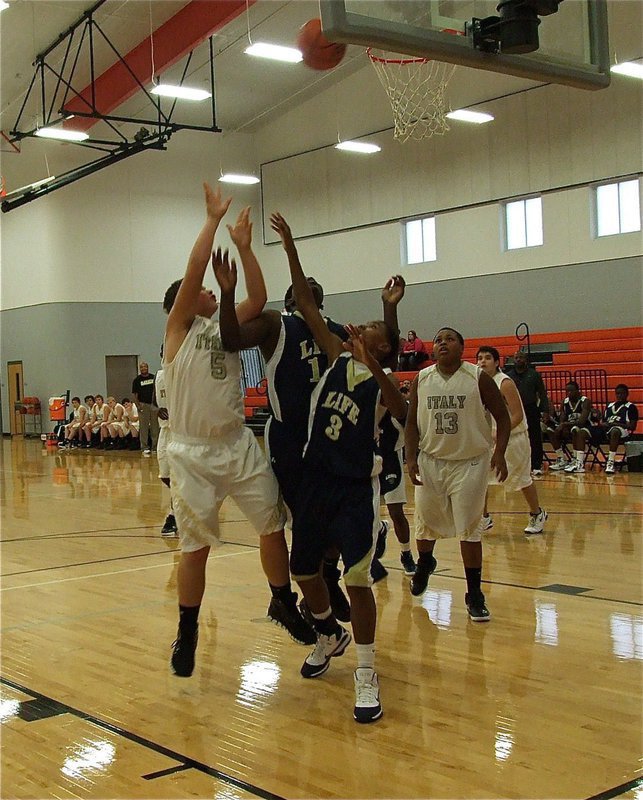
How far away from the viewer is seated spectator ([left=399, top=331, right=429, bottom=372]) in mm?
20656

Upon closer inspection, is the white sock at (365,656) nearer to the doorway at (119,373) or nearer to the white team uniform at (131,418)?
the white team uniform at (131,418)

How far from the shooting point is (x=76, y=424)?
78.9ft

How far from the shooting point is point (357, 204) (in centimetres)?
2434

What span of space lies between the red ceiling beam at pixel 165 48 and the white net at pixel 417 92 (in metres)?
2.78

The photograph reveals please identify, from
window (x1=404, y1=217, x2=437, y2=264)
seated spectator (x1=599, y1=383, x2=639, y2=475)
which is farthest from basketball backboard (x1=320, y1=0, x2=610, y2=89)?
window (x1=404, y1=217, x2=437, y2=264)

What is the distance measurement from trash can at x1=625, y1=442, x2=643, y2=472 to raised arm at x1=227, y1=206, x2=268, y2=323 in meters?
10.6

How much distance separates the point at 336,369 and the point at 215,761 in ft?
5.68

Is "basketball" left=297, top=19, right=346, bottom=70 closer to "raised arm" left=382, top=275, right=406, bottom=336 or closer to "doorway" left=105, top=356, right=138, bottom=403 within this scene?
"raised arm" left=382, top=275, right=406, bottom=336

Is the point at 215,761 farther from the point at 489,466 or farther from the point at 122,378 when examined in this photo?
the point at 122,378

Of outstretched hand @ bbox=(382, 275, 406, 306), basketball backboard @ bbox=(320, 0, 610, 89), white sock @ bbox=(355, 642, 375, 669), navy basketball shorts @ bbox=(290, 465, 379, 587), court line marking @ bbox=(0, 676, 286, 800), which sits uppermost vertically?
Result: basketball backboard @ bbox=(320, 0, 610, 89)

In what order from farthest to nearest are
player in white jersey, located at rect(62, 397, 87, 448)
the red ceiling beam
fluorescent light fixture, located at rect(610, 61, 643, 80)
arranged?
player in white jersey, located at rect(62, 397, 87, 448)
fluorescent light fixture, located at rect(610, 61, 643, 80)
the red ceiling beam

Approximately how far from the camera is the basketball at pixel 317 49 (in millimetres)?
9836

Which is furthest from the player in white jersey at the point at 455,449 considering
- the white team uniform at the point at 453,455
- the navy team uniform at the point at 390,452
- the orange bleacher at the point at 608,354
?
the orange bleacher at the point at 608,354

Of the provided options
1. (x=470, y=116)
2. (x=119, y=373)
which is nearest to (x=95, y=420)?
(x=119, y=373)
